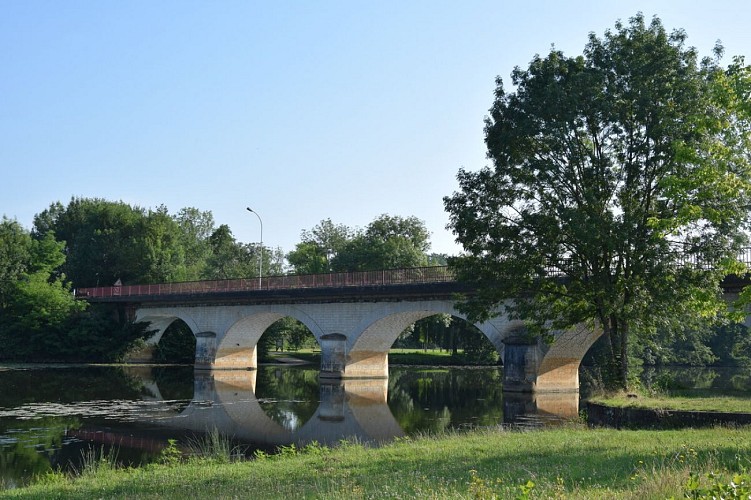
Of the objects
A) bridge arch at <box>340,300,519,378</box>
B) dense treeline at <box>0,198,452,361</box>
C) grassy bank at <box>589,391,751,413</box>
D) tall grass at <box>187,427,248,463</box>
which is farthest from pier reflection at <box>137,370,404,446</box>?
dense treeline at <box>0,198,452,361</box>

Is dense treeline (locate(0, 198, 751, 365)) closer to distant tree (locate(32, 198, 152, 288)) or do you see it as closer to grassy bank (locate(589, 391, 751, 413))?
distant tree (locate(32, 198, 152, 288))

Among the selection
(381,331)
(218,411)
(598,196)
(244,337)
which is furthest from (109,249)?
(598,196)

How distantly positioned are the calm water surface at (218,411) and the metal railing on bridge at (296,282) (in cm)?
490

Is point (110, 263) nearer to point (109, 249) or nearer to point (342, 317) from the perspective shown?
point (109, 249)

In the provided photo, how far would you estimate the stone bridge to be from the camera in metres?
31.2

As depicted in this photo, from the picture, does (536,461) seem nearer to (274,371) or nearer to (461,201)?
(461,201)

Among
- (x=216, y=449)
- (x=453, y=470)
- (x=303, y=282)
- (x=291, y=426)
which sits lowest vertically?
(x=291, y=426)

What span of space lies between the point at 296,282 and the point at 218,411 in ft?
53.1

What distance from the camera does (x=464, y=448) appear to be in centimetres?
1325

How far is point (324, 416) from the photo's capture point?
82.5ft

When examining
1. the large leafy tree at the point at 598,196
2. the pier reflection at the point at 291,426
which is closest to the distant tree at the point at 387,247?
the pier reflection at the point at 291,426

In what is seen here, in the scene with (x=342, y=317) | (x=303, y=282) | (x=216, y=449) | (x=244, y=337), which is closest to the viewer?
(x=216, y=449)

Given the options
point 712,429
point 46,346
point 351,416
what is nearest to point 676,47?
point 712,429

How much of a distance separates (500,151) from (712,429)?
970cm
